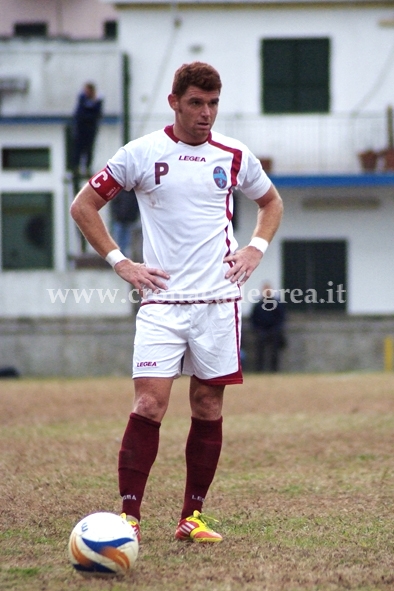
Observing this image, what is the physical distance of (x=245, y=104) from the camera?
27203mm

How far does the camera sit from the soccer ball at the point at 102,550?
5.19 meters

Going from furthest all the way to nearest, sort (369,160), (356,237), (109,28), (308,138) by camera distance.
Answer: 1. (109,28)
2. (356,237)
3. (308,138)
4. (369,160)

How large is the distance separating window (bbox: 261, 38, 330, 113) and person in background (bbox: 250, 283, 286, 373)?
16.1 feet

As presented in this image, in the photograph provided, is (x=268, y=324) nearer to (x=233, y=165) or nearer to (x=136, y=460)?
(x=233, y=165)

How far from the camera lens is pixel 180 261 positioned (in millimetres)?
5957

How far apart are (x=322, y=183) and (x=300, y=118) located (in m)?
1.84

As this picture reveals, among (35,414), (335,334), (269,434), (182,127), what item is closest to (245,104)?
(335,334)

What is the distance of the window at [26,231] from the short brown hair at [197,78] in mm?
20441

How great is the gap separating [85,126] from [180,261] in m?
18.6

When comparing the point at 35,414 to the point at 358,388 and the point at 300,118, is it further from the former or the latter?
the point at 300,118

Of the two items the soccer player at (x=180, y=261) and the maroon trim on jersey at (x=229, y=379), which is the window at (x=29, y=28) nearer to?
the soccer player at (x=180, y=261)

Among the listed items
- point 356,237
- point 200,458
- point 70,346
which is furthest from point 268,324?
point 200,458

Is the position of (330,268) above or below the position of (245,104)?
below

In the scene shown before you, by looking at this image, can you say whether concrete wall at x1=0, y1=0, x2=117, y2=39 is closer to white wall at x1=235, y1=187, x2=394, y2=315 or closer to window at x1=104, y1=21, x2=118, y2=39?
window at x1=104, y1=21, x2=118, y2=39
